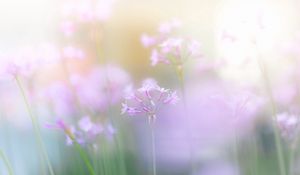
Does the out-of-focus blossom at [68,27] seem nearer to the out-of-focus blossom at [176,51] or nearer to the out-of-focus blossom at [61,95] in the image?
the out-of-focus blossom at [61,95]

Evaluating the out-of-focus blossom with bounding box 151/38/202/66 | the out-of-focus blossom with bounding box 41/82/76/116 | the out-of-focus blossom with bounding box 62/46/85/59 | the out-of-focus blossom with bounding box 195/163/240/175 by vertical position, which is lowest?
the out-of-focus blossom with bounding box 195/163/240/175

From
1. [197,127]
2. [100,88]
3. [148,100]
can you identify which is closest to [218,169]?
[197,127]

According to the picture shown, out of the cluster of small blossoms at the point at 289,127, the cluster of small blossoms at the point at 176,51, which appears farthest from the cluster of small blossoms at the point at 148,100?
the cluster of small blossoms at the point at 289,127

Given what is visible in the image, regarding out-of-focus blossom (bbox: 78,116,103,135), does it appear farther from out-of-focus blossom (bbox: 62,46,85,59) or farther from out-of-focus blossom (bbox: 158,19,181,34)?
out-of-focus blossom (bbox: 62,46,85,59)

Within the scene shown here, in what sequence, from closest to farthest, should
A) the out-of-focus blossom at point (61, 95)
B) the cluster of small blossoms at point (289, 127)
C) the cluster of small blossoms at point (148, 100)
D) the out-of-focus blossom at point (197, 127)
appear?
1. the cluster of small blossoms at point (148, 100)
2. the cluster of small blossoms at point (289, 127)
3. the out-of-focus blossom at point (61, 95)
4. the out-of-focus blossom at point (197, 127)

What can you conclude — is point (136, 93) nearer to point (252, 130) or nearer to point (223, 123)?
point (252, 130)

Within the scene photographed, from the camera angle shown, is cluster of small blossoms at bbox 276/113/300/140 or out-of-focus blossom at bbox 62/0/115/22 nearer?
cluster of small blossoms at bbox 276/113/300/140

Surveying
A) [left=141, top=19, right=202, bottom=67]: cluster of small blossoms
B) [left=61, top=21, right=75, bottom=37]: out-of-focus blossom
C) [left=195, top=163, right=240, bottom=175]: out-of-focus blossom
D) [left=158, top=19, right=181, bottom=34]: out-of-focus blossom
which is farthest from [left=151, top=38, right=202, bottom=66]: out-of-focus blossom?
[left=195, top=163, right=240, bottom=175]: out-of-focus blossom

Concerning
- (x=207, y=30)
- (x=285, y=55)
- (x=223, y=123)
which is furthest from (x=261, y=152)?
(x=207, y=30)
